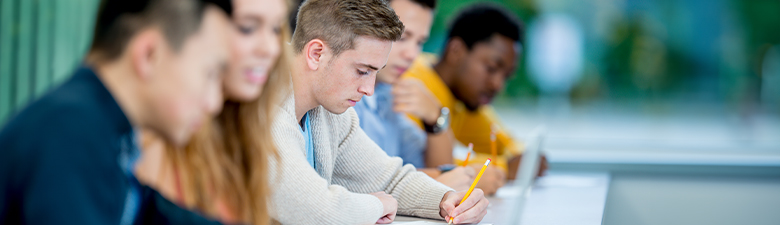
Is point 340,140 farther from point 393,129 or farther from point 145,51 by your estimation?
point 145,51

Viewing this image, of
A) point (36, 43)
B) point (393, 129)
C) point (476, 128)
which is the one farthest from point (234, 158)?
point (36, 43)

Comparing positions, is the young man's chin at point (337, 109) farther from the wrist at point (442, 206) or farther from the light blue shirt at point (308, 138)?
the wrist at point (442, 206)

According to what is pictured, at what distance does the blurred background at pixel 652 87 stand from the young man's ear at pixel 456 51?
0.43m

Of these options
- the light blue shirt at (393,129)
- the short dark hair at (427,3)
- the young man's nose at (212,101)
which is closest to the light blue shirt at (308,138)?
the light blue shirt at (393,129)

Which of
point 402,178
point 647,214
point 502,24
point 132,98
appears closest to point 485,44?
point 502,24

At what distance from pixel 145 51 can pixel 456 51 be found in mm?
1667

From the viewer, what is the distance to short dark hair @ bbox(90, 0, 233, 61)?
59 centimetres

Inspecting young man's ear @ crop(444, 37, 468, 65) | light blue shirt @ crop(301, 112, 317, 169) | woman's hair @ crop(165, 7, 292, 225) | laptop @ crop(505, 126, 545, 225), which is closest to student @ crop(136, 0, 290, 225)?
woman's hair @ crop(165, 7, 292, 225)

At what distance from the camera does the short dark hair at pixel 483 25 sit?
2.15m

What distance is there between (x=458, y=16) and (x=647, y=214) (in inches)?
36.9

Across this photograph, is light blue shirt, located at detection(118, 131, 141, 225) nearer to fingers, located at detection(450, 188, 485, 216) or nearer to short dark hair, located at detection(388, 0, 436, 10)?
fingers, located at detection(450, 188, 485, 216)

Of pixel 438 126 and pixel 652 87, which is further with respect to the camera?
pixel 652 87

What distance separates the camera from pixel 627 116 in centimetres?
323

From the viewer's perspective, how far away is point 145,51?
23.0 inches
